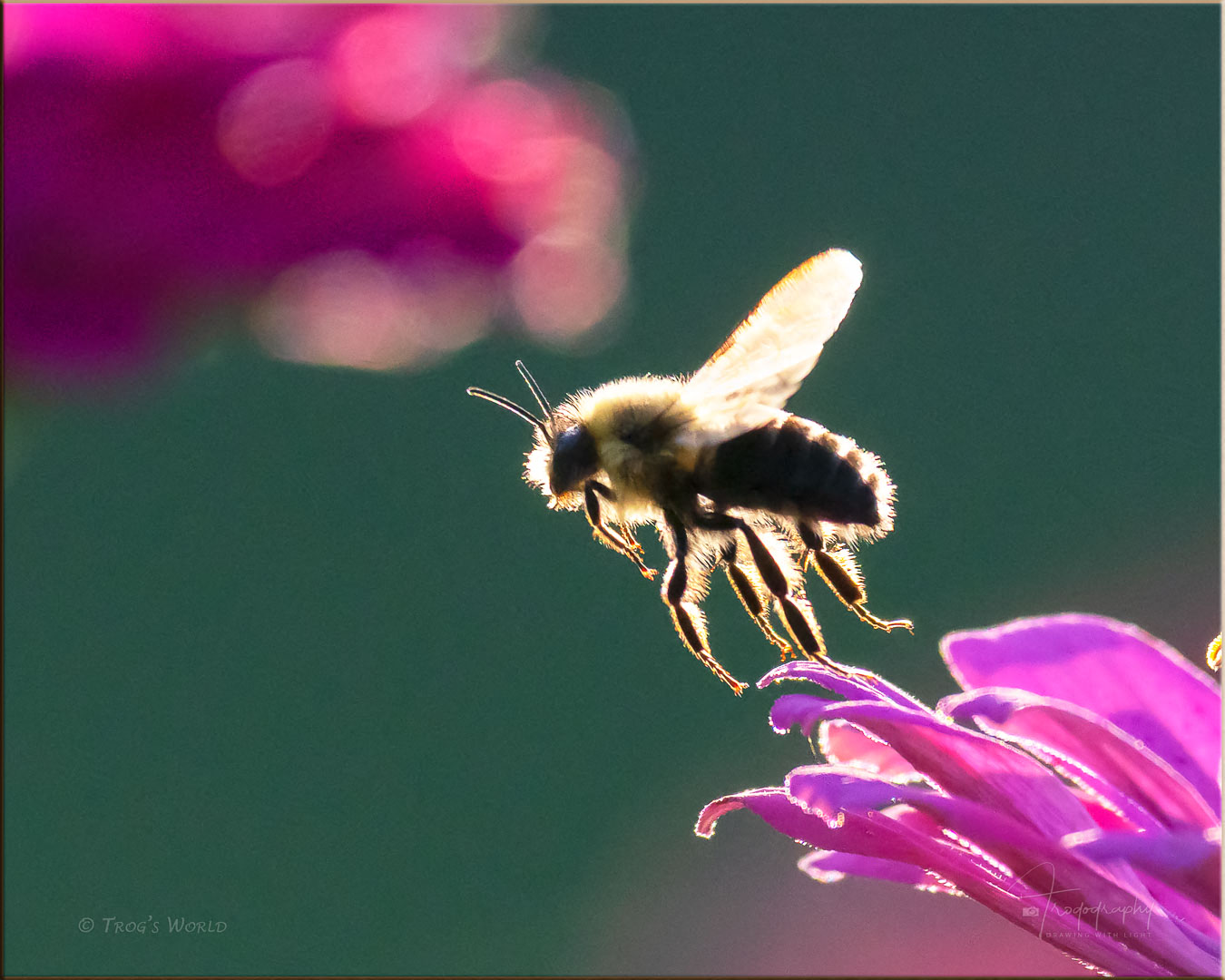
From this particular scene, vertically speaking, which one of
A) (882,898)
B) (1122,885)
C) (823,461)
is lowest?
(1122,885)

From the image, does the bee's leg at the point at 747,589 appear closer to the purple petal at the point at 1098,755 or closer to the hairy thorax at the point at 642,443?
the hairy thorax at the point at 642,443

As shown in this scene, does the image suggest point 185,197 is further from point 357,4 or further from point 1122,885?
point 1122,885

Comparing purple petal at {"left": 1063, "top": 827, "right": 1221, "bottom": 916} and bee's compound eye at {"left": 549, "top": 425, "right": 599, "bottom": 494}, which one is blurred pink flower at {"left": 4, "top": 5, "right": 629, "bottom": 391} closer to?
bee's compound eye at {"left": 549, "top": 425, "right": 599, "bottom": 494}

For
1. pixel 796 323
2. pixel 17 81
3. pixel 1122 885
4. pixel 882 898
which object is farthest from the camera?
pixel 882 898

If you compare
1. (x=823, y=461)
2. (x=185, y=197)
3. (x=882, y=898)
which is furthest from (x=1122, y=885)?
(x=882, y=898)

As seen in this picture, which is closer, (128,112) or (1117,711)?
(1117,711)

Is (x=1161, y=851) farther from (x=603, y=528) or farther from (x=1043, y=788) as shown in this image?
(x=603, y=528)

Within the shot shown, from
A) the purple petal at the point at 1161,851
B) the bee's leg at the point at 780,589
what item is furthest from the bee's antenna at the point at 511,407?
the purple petal at the point at 1161,851
